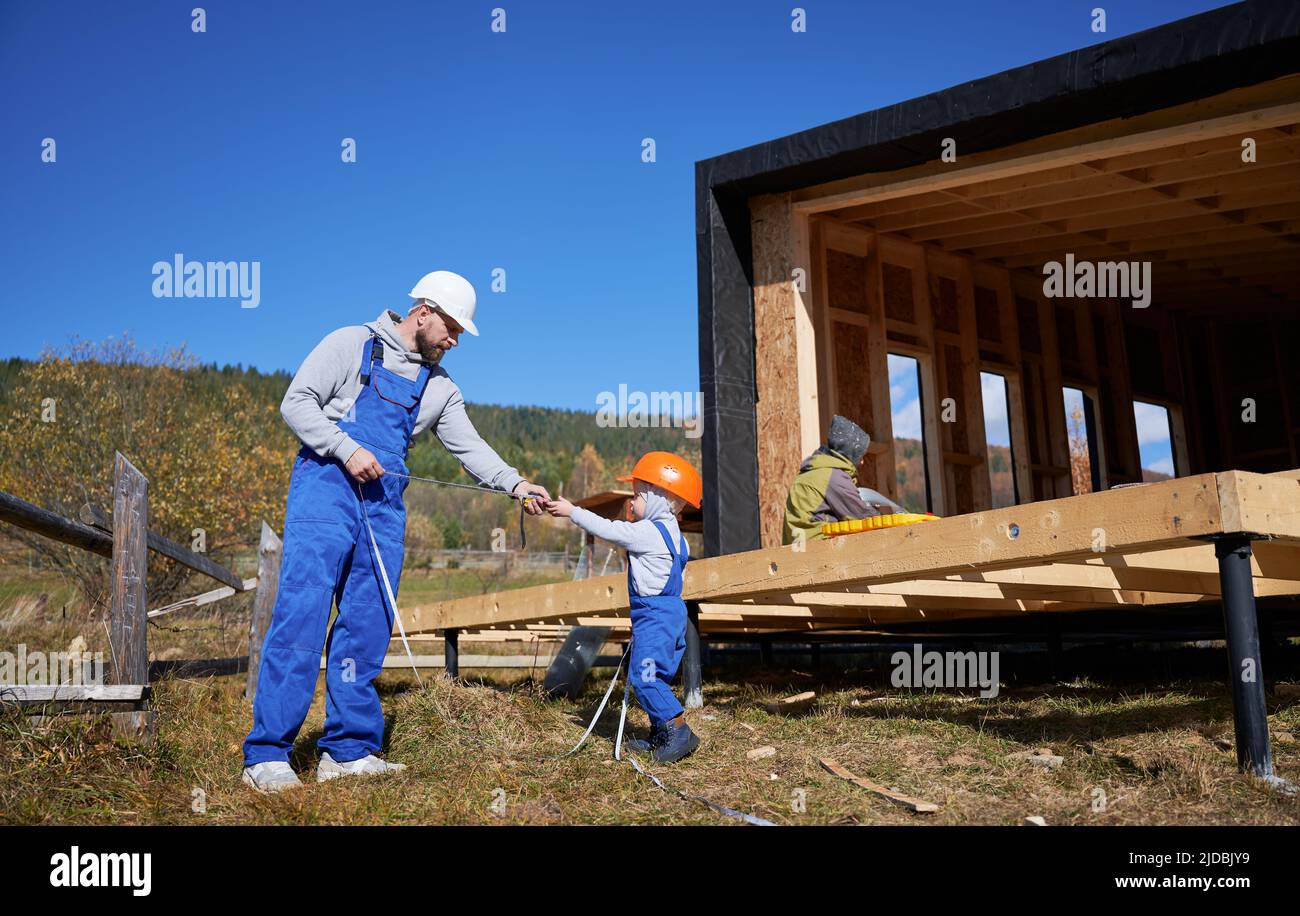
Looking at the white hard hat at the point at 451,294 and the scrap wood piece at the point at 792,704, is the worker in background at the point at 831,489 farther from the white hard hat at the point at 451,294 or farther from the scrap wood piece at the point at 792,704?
the white hard hat at the point at 451,294

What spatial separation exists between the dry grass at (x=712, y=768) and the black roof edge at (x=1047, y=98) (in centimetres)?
362

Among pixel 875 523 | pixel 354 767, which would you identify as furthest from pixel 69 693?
pixel 875 523

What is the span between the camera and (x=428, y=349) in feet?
14.5

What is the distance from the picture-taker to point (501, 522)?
52375mm

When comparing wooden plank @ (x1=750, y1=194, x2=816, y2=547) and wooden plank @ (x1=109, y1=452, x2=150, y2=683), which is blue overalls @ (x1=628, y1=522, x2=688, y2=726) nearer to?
wooden plank @ (x1=109, y1=452, x2=150, y2=683)

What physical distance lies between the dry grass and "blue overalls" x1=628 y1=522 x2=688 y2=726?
281 millimetres

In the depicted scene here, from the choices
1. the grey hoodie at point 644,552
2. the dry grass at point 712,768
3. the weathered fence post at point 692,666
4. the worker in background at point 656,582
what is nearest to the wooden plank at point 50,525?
the dry grass at point 712,768

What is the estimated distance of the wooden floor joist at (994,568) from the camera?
3436 mm

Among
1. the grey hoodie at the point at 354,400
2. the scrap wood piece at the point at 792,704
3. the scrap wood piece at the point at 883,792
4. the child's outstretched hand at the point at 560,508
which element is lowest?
the scrap wood piece at the point at 792,704

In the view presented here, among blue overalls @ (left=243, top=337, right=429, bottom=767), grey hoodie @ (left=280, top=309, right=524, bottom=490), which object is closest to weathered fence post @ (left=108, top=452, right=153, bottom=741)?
blue overalls @ (left=243, top=337, right=429, bottom=767)

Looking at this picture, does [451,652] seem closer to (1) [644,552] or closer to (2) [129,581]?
(2) [129,581]

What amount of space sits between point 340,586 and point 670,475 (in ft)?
5.14

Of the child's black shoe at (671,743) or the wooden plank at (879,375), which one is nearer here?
the child's black shoe at (671,743)

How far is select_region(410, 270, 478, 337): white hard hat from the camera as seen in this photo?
173 inches
